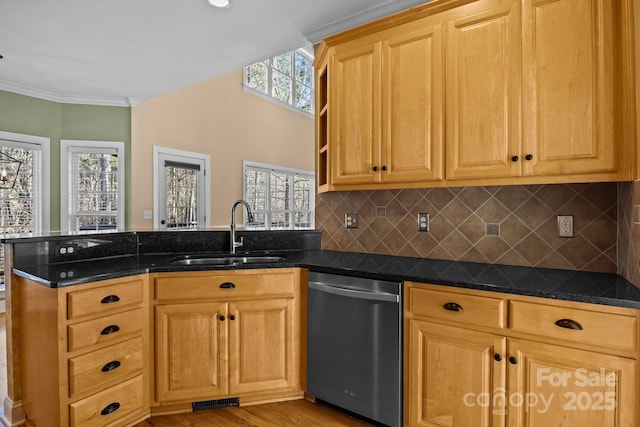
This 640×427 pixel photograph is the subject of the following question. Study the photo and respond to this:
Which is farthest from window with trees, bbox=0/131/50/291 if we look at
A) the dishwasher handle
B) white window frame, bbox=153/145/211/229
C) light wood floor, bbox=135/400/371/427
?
the dishwasher handle

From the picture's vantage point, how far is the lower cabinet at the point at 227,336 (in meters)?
2.02

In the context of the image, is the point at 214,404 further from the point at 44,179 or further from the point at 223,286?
the point at 44,179

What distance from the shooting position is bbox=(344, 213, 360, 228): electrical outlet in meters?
2.63

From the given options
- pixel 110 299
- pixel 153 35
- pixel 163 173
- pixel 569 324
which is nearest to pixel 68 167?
pixel 163 173

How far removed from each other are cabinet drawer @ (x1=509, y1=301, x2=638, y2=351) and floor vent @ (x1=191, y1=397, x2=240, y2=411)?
1.59 m

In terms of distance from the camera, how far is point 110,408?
1.83 m

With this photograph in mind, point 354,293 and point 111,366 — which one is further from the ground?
point 354,293

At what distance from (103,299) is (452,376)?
1725 millimetres

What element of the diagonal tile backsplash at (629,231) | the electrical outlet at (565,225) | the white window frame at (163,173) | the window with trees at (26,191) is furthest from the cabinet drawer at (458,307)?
the window with trees at (26,191)

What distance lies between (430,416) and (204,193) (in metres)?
4.88

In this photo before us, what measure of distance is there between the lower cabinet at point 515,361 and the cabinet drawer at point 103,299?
4.68ft

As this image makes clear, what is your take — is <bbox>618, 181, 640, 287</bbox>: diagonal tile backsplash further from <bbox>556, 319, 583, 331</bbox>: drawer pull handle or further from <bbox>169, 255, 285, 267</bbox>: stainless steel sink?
<bbox>169, 255, 285, 267</bbox>: stainless steel sink

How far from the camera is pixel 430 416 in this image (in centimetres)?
174

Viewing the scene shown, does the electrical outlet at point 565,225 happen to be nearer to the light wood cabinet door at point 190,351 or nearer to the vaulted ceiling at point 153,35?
the vaulted ceiling at point 153,35
